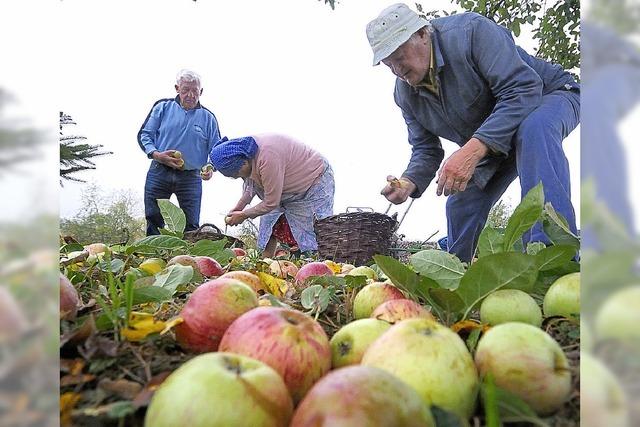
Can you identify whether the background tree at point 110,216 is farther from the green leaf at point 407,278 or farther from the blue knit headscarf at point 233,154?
the green leaf at point 407,278

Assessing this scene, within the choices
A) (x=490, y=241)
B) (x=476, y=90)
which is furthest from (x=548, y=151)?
(x=490, y=241)

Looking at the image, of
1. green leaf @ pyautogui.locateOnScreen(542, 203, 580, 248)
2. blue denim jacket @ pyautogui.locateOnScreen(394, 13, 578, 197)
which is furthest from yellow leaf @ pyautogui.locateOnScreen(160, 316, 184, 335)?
blue denim jacket @ pyautogui.locateOnScreen(394, 13, 578, 197)

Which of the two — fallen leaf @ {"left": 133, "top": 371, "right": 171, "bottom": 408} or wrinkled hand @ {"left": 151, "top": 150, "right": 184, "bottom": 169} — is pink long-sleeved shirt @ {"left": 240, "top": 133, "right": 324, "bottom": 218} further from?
fallen leaf @ {"left": 133, "top": 371, "right": 171, "bottom": 408}

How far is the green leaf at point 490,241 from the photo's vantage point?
1221 millimetres

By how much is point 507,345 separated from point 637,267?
49 cm

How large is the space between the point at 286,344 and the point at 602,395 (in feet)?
1.56

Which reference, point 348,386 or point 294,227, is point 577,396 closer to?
point 348,386

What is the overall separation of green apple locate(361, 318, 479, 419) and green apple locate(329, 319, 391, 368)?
0.28 feet

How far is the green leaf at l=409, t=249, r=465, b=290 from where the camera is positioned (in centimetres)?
114

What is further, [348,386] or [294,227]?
[294,227]

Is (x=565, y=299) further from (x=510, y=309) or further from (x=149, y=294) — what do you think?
(x=149, y=294)

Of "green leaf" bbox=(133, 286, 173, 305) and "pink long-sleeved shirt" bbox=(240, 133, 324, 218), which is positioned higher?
"pink long-sleeved shirt" bbox=(240, 133, 324, 218)

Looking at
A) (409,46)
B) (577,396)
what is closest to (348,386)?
(577,396)

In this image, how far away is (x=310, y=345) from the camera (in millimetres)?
714
